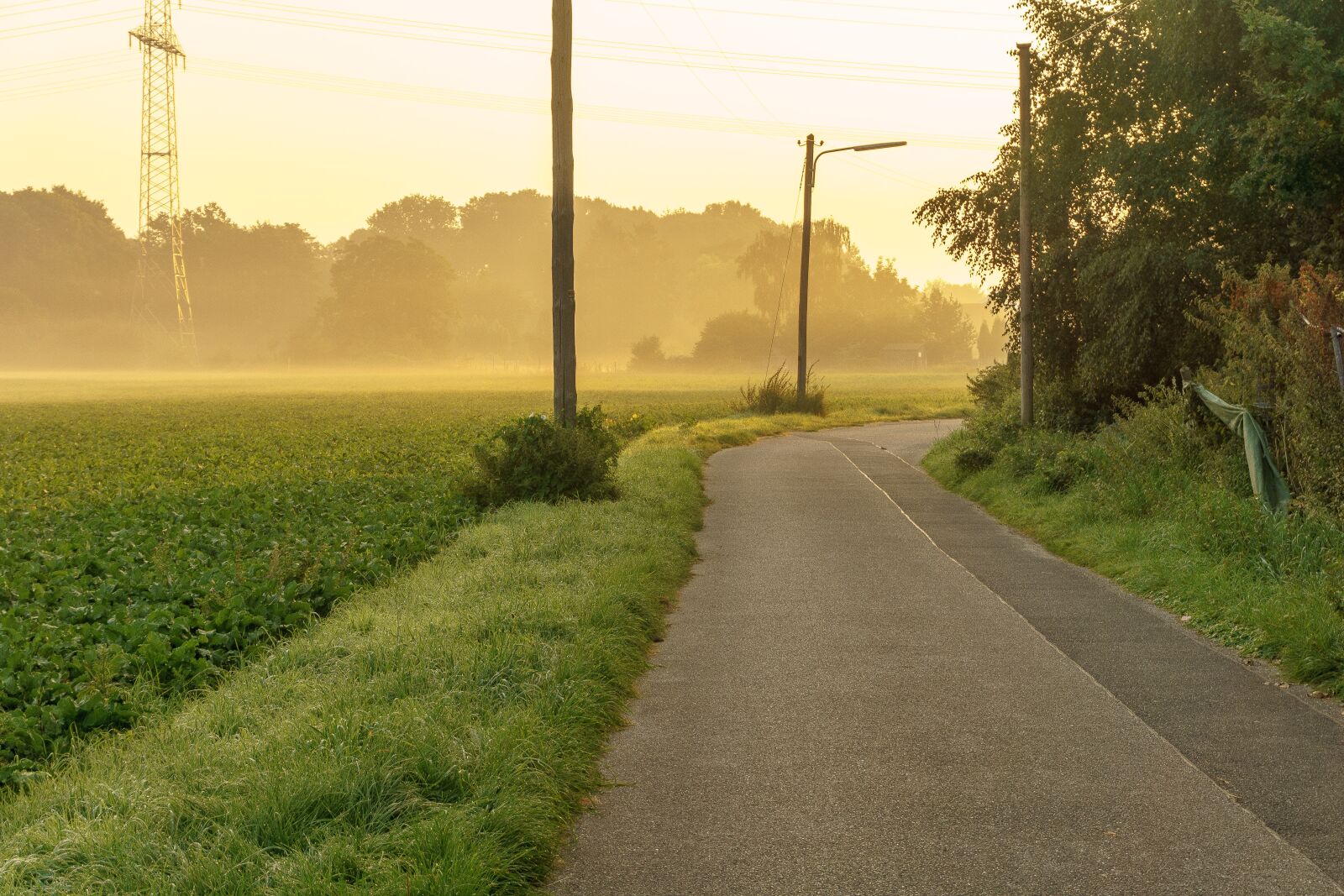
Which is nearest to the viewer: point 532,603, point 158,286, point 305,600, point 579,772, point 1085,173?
point 579,772

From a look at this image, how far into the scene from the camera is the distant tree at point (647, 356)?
118m

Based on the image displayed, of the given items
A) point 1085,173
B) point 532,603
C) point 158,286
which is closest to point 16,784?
point 532,603

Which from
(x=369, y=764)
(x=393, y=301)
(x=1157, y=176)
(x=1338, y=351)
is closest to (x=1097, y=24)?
(x=1157, y=176)

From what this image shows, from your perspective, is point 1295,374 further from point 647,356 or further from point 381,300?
point 381,300

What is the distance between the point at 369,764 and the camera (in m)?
5.32

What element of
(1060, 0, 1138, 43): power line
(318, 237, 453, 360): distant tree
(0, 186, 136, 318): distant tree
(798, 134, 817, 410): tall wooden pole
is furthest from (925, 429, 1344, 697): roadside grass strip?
(0, 186, 136, 318): distant tree

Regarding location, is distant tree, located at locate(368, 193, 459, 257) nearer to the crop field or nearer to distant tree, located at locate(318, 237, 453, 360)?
distant tree, located at locate(318, 237, 453, 360)

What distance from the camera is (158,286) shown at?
398 ft

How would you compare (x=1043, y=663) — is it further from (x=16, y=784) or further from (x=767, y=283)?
(x=767, y=283)

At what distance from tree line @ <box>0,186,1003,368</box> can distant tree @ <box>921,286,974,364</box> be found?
0.21m

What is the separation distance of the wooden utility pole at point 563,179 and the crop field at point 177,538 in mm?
2310

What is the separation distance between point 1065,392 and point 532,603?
670 inches

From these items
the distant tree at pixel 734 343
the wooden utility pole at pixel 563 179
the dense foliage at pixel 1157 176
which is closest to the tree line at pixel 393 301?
the distant tree at pixel 734 343

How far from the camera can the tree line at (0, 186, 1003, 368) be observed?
113938mm
